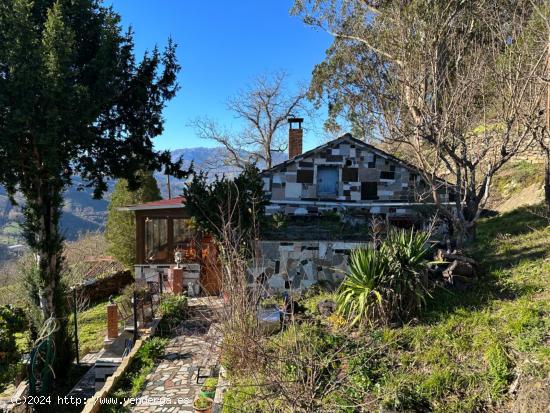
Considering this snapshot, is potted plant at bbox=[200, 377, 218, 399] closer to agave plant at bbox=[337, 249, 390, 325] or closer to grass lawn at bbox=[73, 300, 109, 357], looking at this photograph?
agave plant at bbox=[337, 249, 390, 325]

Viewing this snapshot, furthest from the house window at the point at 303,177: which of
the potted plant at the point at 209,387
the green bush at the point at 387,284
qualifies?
the potted plant at the point at 209,387

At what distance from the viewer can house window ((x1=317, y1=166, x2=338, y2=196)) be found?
14984 millimetres

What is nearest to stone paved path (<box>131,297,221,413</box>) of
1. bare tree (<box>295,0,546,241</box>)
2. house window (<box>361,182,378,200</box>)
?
bare tree (<box>295,0,546,241</box>)

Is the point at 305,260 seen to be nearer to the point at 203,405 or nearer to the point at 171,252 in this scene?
the point at 171,252

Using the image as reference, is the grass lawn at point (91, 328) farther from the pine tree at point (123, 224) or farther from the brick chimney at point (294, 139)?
the brick chimney at point (294, 139)

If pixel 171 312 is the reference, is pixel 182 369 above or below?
below

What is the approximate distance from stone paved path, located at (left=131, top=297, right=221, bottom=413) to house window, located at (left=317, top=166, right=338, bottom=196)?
23.7 feet

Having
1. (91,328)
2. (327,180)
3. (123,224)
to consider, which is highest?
(327,180)

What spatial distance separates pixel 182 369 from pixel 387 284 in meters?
4.17

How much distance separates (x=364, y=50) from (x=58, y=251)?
17253 mm

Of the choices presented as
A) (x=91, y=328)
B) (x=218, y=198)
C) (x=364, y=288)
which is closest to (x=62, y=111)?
(x=218, y=198)

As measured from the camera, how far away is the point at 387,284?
6484 mm

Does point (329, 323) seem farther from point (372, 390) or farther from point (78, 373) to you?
point (78, 373)

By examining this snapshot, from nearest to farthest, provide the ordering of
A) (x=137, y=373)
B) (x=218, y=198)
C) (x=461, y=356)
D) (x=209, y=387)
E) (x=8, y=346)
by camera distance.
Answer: (x=461, y=356)
(x=209, y=387)
(x=8, y=346)
(x=137, y=373)
(x=218, y=198)
